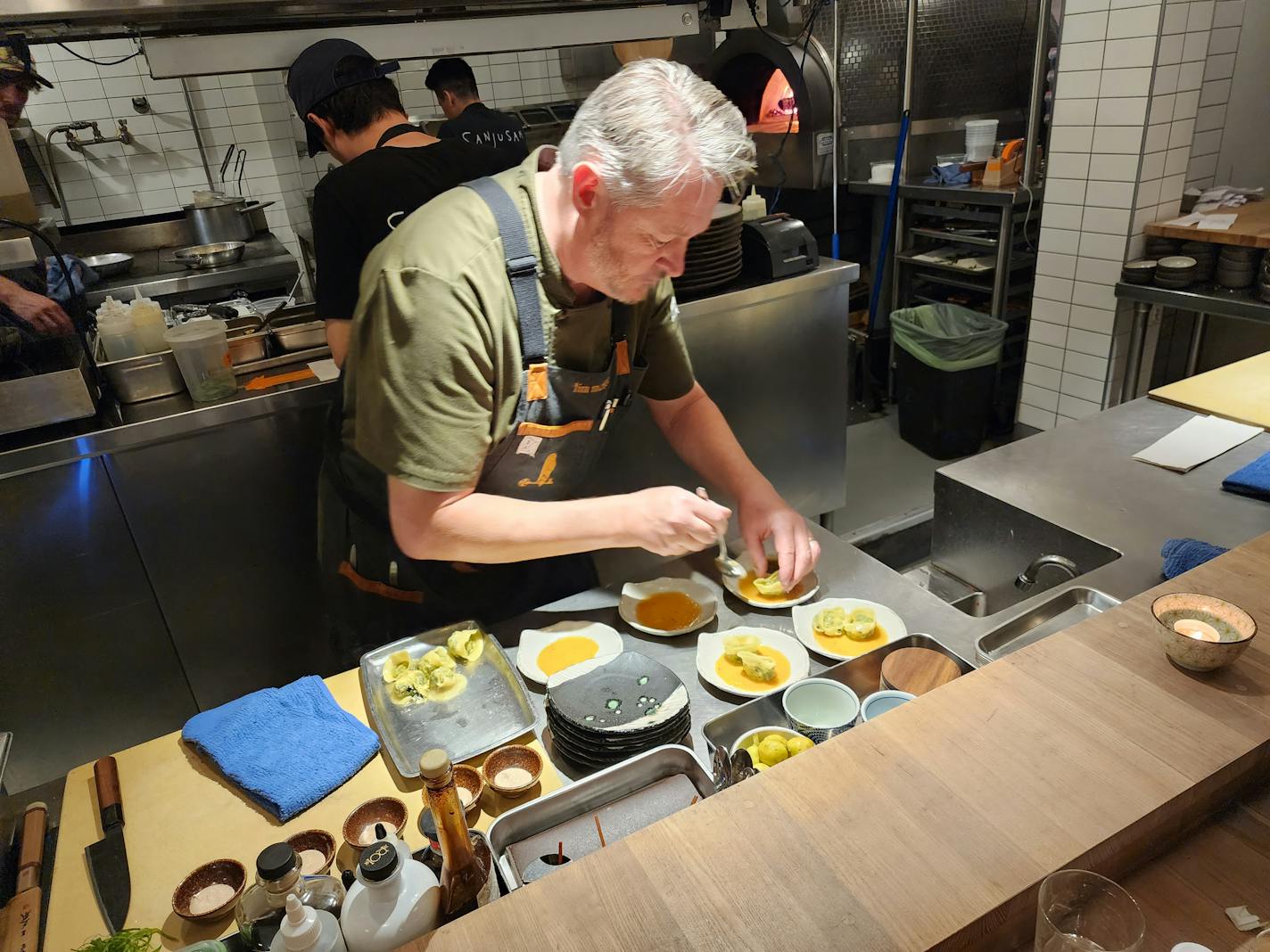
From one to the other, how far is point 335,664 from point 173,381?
0.96m

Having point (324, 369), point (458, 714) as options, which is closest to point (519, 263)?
point (458, 714)

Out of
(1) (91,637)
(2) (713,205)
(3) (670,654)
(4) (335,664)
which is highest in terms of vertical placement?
(2) (713,205)

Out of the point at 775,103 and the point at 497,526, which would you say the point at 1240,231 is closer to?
the point at 775,103

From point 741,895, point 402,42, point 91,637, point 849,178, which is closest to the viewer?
point 741,895

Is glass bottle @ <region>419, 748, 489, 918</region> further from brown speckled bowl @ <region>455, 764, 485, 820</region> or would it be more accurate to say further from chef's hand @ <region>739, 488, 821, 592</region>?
chef's hand @ <region>739, 488, 821, 592</region>

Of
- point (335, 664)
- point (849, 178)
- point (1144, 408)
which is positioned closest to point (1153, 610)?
point (1144, 408)

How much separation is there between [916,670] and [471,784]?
0.71m

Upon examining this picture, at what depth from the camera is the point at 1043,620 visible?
1.52 metres

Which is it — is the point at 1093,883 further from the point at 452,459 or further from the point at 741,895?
the point at 452,459

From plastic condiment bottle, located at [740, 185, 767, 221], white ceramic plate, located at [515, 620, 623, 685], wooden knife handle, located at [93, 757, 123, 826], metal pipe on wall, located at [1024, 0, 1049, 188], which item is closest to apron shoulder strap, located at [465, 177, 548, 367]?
white ceramic plate, located at [515, 620, 623, 685]

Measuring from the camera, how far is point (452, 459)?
4.24 ft

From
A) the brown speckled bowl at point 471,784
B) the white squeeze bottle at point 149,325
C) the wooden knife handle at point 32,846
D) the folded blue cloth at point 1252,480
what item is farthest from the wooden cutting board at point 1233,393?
the white squeeze bottle at point 149,325

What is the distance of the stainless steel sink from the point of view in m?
1.43

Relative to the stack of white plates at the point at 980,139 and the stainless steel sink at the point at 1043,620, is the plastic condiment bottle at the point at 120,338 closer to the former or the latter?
the stainless steel sink at the point at 1043,620
